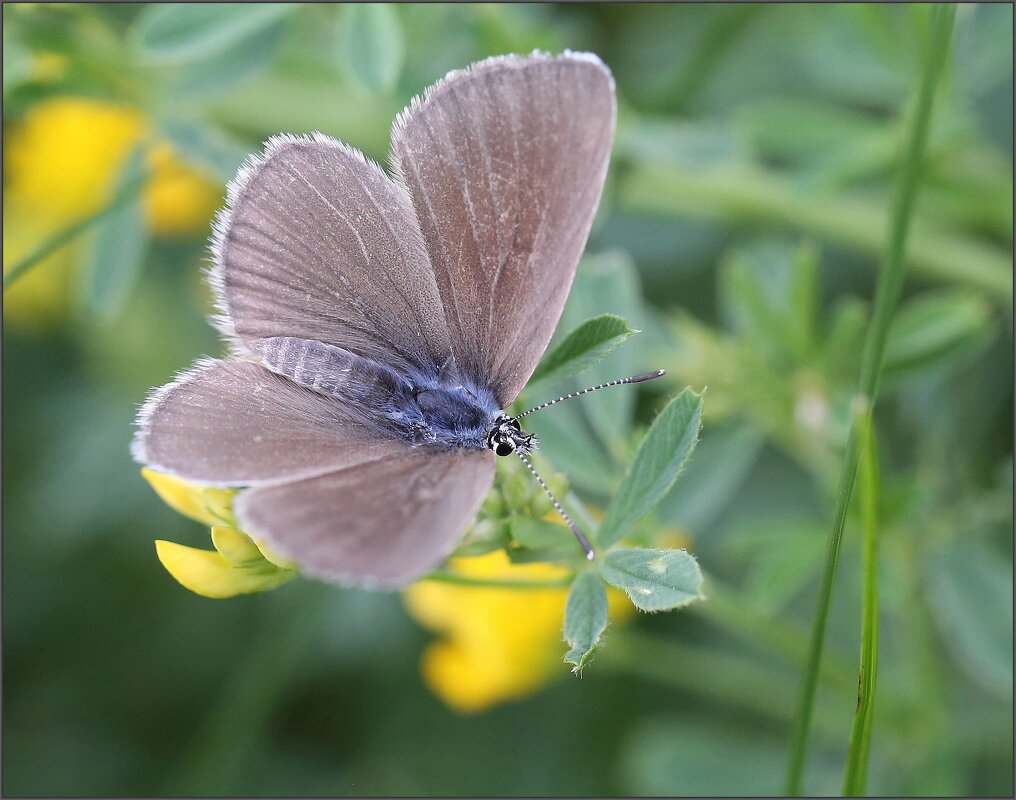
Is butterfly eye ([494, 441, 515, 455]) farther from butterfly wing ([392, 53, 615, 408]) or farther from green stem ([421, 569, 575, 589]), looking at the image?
green stem ([421, 569, 575, 589])

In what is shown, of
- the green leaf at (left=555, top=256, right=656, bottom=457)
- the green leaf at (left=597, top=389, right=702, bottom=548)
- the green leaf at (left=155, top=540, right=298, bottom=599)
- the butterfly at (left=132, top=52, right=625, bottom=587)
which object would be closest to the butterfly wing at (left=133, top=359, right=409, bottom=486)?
the butterfly at (left=132, top=52, right=625, bottom=587)

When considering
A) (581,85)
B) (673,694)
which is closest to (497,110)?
(581,85)

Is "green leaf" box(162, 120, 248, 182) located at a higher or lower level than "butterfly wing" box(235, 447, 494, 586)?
higher

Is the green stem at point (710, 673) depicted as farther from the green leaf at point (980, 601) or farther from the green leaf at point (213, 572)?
the green leaf at point (213, 572)

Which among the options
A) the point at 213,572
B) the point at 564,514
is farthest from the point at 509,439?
the point at 213,572

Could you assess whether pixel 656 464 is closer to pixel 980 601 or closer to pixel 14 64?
→ pixel 980 601
